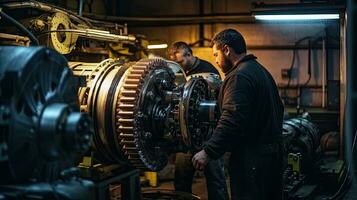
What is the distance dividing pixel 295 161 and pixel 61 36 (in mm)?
1991

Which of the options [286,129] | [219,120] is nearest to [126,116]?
[219,120]

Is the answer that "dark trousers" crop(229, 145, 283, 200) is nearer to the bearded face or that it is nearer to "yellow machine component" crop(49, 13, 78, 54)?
the bearded face

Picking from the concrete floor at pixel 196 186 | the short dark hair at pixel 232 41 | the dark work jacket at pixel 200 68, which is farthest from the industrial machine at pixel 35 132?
the concrete floor at pixel 196 186

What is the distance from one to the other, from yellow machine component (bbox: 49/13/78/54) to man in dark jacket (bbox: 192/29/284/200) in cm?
124

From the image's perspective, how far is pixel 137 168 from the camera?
259 cm

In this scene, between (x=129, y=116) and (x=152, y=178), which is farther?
(x=152, y=178)

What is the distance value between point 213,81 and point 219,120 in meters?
0.79

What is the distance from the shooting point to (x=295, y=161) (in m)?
4.01

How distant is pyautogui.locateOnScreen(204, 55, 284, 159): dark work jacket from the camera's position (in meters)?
2.55

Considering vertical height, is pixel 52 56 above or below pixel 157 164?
above

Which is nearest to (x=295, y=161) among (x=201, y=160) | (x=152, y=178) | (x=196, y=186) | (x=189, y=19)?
(x=196, y=186)

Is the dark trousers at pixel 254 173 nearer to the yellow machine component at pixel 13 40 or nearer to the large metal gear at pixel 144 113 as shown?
the large metal gear at pixel 144 113

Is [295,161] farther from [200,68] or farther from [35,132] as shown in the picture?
[35,132]

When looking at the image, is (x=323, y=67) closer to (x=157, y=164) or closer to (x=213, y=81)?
(x=213, y=81)
